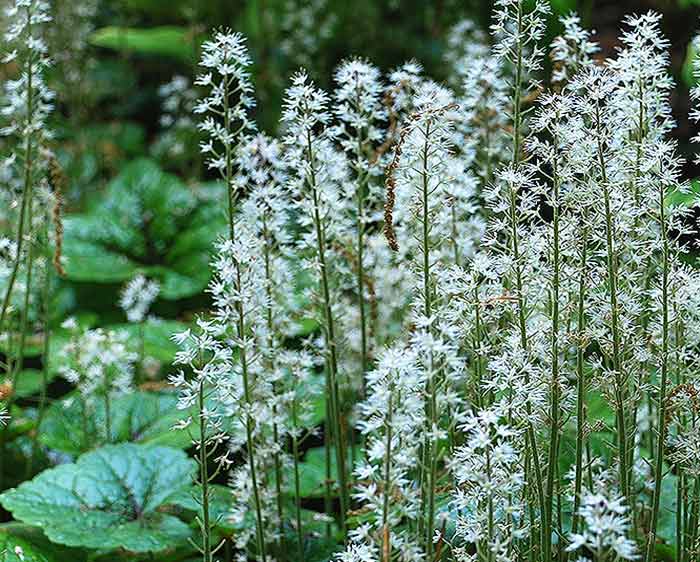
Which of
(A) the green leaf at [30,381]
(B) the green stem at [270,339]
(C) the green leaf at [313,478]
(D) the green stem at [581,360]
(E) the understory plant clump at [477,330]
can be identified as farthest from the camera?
(A) the green leaf at [30,381]

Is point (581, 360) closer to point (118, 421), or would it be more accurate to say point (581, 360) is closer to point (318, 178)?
point (318, 178)

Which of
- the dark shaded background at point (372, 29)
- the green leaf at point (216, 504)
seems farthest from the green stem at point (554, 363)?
the dark shaded background at point (372, 29)

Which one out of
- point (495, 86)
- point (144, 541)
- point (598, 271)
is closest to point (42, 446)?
point (144, 541)

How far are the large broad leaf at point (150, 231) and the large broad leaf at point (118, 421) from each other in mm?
1420

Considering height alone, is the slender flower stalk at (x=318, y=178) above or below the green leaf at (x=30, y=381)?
above

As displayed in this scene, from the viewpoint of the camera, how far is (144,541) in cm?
260

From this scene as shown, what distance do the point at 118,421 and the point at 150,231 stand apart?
2.00 m

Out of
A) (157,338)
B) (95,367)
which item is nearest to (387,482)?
(95,367)

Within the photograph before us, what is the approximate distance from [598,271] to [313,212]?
693 mm

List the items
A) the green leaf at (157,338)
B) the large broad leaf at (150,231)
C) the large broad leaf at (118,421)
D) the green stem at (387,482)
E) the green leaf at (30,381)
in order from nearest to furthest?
the green stem at (387,482) → the large broad leaf at (118,421) → the green leaf at (30,381) → the green leaf at (157,338) → the large broad leaf at (150,231)

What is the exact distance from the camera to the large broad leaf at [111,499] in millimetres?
2621

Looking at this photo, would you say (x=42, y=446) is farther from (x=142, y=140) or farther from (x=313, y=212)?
(x=142, y=140)

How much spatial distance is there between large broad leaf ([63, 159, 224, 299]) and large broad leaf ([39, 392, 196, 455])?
142cm

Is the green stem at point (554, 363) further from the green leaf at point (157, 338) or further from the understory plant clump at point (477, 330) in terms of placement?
the green leaf at point (157, 338)
